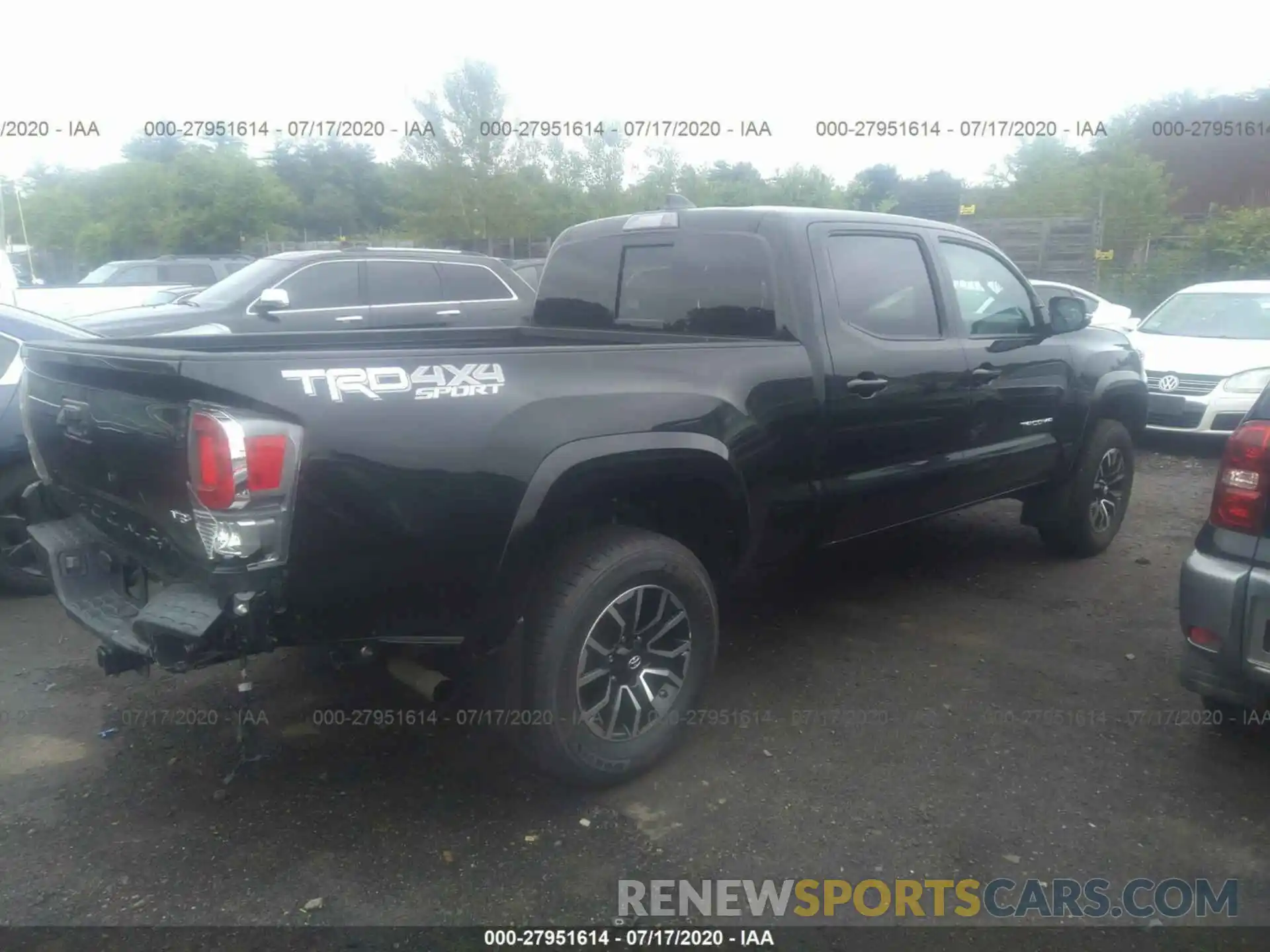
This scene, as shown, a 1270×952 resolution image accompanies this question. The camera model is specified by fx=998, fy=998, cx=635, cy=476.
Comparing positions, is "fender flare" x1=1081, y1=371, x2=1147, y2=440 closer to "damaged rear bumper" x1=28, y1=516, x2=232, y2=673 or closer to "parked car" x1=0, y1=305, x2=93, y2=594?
"damaged rear bumper" x1=28, y1=516, x2=232, y2=673

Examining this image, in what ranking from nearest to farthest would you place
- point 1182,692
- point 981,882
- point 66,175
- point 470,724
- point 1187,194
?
point 981,882
point 470,724
point 1182,692
point 66,175
point 1187,194

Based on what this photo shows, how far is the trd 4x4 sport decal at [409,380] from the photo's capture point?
2.68m

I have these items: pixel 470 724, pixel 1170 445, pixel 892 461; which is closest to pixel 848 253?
pixel 892 461

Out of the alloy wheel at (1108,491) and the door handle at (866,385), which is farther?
the alloy wheel at (1108,491)

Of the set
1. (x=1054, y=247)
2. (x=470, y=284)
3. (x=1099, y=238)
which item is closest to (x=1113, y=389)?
(x=470, y=284)

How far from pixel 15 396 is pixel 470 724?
3028mm

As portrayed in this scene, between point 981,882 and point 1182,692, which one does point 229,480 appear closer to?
point 981,882

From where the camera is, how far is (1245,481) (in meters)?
3.28

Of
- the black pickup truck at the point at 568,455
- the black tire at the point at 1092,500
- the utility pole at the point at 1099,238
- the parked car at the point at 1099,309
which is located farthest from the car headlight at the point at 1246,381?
the utility pole at the point at 1099,238

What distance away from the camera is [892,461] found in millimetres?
4344

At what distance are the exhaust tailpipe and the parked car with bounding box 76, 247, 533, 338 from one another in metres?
5.56

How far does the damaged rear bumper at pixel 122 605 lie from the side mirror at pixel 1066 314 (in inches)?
170

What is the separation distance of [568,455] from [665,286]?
1506mm

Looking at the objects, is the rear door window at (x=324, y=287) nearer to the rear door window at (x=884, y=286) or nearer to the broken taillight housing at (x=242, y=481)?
the rear door window at (x=884, y=286)
